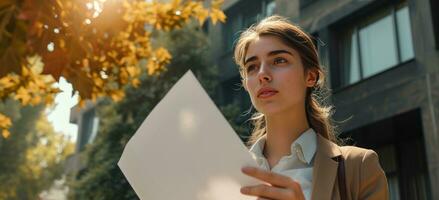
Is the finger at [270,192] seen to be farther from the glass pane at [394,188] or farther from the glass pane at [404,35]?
the glass pane at [394,188]

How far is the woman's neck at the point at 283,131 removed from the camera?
2215 millimetres

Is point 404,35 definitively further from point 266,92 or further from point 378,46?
point 266,92

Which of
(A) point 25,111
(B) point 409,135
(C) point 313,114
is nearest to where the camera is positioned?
(C) point 313,114

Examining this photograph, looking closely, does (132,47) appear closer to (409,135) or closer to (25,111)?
(409,135)

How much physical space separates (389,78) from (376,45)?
3.48 feet

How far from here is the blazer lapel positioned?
191 centimetres

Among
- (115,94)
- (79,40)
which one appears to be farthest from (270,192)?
(115,94)

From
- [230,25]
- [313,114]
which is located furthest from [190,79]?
[230,25]

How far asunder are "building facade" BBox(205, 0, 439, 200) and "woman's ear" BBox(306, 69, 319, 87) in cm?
848

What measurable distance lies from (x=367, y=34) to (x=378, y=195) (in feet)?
37.2

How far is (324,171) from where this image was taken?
198 centimetres

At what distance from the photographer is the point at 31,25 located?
3.63 m

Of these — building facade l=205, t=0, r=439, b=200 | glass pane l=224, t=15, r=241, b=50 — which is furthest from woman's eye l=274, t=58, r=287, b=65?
glass pane l=224, t=15, r=241, b=50

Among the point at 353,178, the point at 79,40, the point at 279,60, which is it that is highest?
the point at 79,40
